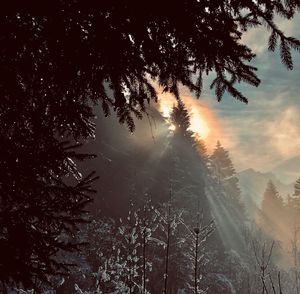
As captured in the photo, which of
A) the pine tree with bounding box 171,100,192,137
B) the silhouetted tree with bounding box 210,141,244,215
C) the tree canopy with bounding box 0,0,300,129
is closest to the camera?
the tree canopy with bounding box 0,0,300,129

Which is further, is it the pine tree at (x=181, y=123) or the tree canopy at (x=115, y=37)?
the pine tree at (x=181, y=123)

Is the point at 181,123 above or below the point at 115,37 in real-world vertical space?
above

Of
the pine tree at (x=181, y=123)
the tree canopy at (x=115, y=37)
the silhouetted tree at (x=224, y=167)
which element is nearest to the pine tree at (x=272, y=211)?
the silhouetted tree at (x=224, y=167)

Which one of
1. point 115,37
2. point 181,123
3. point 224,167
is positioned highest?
point 224,167

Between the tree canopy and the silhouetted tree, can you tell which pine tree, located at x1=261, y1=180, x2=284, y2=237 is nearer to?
the silhouetted tree

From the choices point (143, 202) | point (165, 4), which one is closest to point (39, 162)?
point (165, 4)

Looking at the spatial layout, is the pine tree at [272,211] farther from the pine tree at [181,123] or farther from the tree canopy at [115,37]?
the tree canopy at [115,37]

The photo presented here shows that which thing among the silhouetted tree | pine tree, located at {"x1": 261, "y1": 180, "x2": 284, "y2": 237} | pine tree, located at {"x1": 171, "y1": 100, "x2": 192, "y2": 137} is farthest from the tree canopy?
pine tree, located at {"x1": 261, "y1": 180, "x2": 284, "y2": 237}

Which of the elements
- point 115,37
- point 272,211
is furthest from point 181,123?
point 115,37

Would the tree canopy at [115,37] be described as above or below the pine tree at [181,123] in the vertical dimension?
below

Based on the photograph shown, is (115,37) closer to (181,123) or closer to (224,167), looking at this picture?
(181,123)

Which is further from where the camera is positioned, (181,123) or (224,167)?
(224,167)

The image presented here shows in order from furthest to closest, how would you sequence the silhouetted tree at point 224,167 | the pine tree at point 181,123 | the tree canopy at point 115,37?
the silhouetted tree at point 224,167, the pine tree at point 181,123, the tree canopy at point 115,37

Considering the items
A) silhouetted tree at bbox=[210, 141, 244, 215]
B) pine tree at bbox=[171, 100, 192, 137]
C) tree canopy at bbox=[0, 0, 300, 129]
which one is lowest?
tree canopy at bbox=[0, 0, 300, 129]
